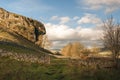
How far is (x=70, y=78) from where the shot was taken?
93.7 feet

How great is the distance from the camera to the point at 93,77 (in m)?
28.0

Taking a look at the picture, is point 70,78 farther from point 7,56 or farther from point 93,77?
point 7,56

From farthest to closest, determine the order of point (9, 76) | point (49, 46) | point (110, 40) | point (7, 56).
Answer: point (49, 46) → point (7, 56) → point (110, 40) → point (9, 76)

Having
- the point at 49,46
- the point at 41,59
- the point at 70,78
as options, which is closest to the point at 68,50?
the point at 49,46

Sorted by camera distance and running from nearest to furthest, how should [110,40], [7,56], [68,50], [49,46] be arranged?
1. [110,40]
2. [7,56]
3. [49,46]
4. [68,50]

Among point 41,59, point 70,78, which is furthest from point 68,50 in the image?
point 70,78

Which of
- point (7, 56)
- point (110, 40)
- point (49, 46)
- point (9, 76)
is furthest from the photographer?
point (49, 46)

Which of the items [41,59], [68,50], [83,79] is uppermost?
[68,50]

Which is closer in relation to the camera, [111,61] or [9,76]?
[9,76]

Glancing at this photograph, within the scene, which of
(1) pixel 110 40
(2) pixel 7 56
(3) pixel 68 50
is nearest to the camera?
(1) pixel 110 40

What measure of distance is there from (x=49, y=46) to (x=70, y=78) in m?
120

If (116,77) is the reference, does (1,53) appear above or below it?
above

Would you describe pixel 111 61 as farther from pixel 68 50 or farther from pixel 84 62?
pixel 68 50

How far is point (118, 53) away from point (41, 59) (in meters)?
13.9
